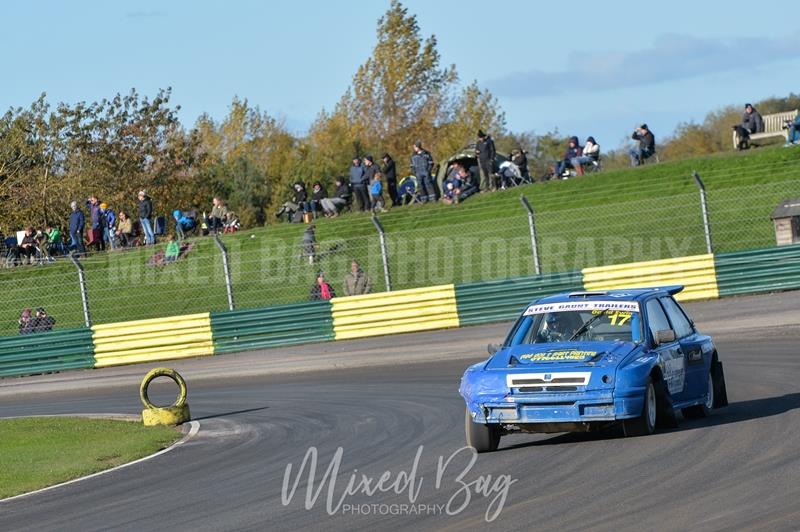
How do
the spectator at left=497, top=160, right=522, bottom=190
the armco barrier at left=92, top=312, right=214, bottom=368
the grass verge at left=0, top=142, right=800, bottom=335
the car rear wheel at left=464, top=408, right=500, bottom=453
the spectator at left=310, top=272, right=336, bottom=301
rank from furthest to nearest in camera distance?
the spectator at left=497, top=160, right=522, bottom=190 < the grass verge at left=0, top=142, right=800, bottom=335 < the armco barrier at left=92, top=312, right=214, bottom=368 < the spectator at left=310, top=272, right=336, bottom=301 < the car rear wheel at left=464, top=408, right=500, bottom=453

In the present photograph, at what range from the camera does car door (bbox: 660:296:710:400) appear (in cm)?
1169

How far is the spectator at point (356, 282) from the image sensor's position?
25250mm

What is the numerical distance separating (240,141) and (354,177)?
5324 centimetres

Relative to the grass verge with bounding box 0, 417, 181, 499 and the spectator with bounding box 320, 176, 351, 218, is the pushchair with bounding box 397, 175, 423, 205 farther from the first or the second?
the grass verge with bounding box 0, 417, 181, 499

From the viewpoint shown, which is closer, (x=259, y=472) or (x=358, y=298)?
(x=259, y=472)

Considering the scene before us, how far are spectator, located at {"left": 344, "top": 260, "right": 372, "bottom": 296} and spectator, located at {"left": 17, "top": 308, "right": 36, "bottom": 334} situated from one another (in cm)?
668

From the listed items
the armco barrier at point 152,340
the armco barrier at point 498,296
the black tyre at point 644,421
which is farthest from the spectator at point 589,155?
the black tyre at point 644,421

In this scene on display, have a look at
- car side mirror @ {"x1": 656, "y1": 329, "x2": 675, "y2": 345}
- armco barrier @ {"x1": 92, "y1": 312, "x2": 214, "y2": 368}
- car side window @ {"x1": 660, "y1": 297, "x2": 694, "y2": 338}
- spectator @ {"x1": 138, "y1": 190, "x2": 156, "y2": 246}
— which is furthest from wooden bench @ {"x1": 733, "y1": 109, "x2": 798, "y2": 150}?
car side mirror @ {"x1": 656, "y1": 329, "x2": 675, "y2": 345}

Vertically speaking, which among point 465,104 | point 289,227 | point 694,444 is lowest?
point 694,444

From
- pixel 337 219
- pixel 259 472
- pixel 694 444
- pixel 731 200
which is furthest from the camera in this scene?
pixel 337 219

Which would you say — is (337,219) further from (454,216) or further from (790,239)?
(790,239)

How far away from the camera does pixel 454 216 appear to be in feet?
108

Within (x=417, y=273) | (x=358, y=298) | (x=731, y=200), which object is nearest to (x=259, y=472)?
(x=358, y=298)

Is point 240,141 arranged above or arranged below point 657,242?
above
